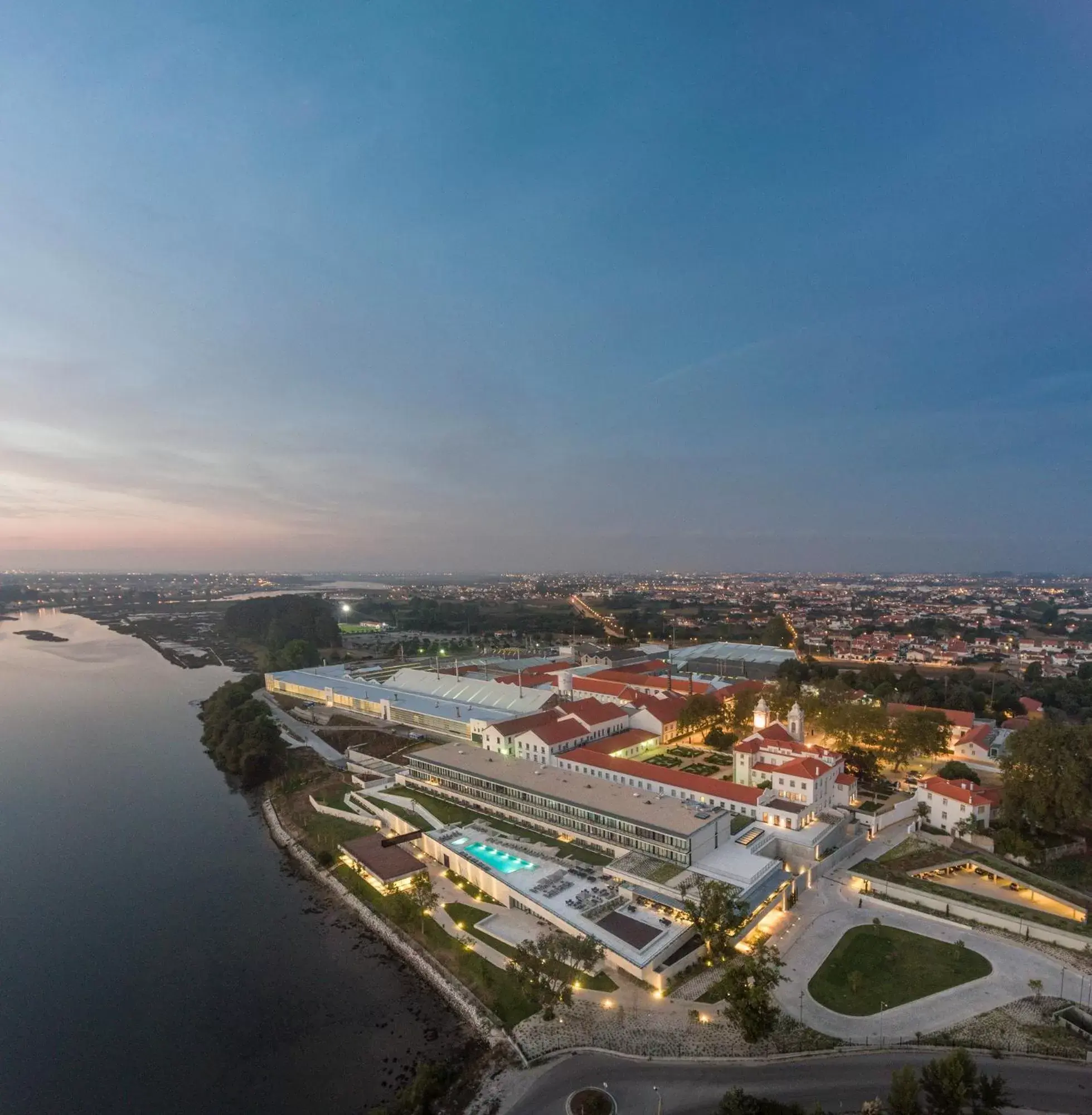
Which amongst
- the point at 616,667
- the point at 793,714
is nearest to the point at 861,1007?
the point at 793,714

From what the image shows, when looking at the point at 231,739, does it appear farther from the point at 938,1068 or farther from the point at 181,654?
the point at 181,654

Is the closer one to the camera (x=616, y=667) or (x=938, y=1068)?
(x=938, y=1068)

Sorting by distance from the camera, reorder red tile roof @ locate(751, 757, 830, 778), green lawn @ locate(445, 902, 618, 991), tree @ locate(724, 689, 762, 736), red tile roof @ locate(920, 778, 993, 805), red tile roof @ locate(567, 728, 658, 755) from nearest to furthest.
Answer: green lawn @ locate(445, 902, 618, 991) → red tile roof @ locate(920, 778, 993, 805) → red tile roof @ locate(751, 757, 830, 778) → red tile roof @ locate(567, 728, 658, 755) → tree @ locate(724, 689, 762, 736)

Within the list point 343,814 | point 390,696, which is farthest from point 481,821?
point 390,696

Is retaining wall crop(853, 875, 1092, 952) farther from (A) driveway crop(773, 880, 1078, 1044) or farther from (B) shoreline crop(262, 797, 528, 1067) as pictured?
(B) shoreline crop(262, 797, 528, 1067)

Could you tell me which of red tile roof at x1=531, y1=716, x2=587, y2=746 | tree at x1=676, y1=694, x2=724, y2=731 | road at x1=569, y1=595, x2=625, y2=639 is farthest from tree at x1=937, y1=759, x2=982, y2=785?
road at x1=569, y1=595, x2=625, y2=639

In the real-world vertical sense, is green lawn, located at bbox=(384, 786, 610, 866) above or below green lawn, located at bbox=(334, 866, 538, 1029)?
above

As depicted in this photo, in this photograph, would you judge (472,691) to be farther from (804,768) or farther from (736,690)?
(804,768)
